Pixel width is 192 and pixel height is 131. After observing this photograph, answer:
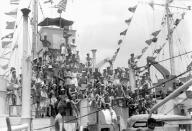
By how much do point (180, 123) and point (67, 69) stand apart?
22.4ft

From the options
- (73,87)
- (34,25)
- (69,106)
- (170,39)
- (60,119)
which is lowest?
(60,119)

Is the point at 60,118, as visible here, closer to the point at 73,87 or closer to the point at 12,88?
the point at 73,87

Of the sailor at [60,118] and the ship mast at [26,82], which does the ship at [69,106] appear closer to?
the ship mast at [26,82]

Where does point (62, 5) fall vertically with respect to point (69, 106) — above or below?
above

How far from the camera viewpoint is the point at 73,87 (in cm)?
1817

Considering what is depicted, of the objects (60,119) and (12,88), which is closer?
(60,119)

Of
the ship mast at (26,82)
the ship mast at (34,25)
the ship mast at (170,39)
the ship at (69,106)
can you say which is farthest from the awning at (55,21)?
the ship mast at (170,39)

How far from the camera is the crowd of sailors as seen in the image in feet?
57.9

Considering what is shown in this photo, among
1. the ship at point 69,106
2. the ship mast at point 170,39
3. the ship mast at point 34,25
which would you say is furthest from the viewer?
the ship mast at point 170,39

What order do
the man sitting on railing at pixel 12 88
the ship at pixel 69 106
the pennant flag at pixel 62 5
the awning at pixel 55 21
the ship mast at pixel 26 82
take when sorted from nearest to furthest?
the ship mast at pixel 26 82 < the ship at pixel 69 106 < the man sitting on railing at pixel 12 88 < the pennant flag at pixel 62 5 < the awning at pixel 55 21

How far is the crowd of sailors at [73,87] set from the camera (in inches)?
695

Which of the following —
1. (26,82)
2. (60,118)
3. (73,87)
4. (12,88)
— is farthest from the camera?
(73,87)

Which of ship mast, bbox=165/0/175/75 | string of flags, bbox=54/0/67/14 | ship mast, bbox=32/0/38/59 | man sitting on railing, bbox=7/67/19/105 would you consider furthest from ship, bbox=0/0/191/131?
ship mast, bbox=165/0/175/75

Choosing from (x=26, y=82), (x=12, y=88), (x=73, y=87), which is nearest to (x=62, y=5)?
(x=73, y=87)
